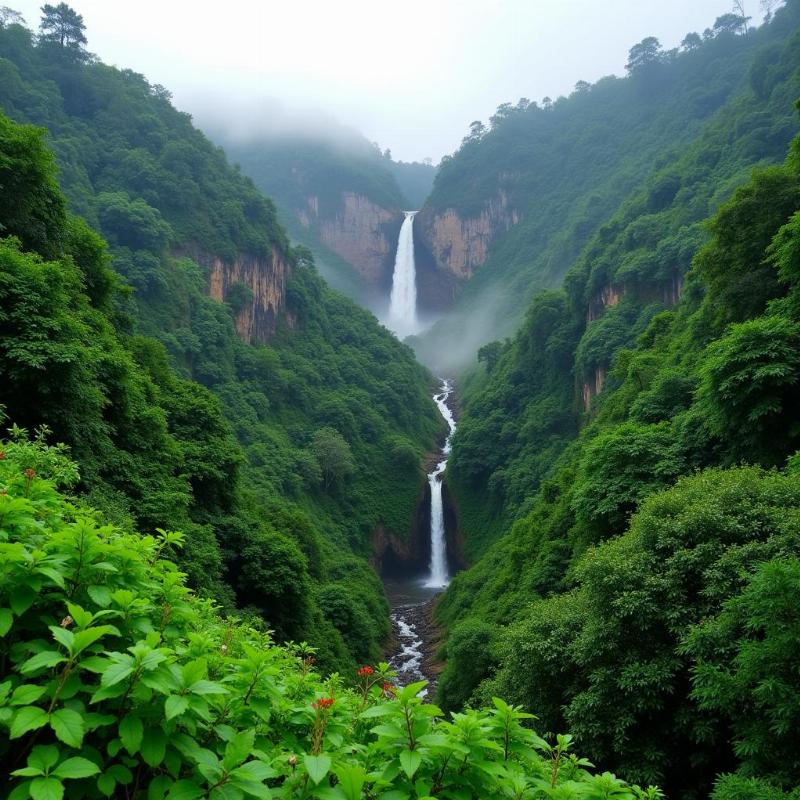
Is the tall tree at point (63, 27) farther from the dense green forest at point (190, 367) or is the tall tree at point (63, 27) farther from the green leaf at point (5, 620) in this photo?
the green leaf at point (5, 620)

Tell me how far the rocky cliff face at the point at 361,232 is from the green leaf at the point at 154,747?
126 meters

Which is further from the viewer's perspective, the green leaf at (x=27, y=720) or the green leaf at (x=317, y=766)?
the green leaf at (x=317, y=766)

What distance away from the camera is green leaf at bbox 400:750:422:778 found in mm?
2111

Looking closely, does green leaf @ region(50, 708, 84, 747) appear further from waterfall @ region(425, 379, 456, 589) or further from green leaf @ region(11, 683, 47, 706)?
waterfall @ region(425, 379, 456, 589)

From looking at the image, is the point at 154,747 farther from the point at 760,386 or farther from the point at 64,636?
the point at 760,386

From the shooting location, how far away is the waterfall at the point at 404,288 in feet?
381

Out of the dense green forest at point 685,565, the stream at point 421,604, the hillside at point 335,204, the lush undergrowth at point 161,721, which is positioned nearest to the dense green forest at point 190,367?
the stream at point 421,604

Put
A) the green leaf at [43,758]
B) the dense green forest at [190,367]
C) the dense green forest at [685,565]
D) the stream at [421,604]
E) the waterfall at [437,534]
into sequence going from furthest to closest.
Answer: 1. the waterfall at [437,534]
2. the stream at [421,604]
3. the dense green forest at [190,367]
4. the dense green forest at [685,565]
5. the green leaf at [43,758]

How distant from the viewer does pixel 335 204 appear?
13088cm

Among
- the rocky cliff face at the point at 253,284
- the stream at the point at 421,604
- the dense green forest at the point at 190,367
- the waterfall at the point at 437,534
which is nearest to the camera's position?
the dense green forest at the point at 190,367

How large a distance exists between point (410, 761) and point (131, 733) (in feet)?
3.47

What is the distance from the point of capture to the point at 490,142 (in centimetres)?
12638

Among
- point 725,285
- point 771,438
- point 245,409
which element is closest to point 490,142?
point 245,409

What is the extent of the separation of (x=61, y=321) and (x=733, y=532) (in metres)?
13.5
